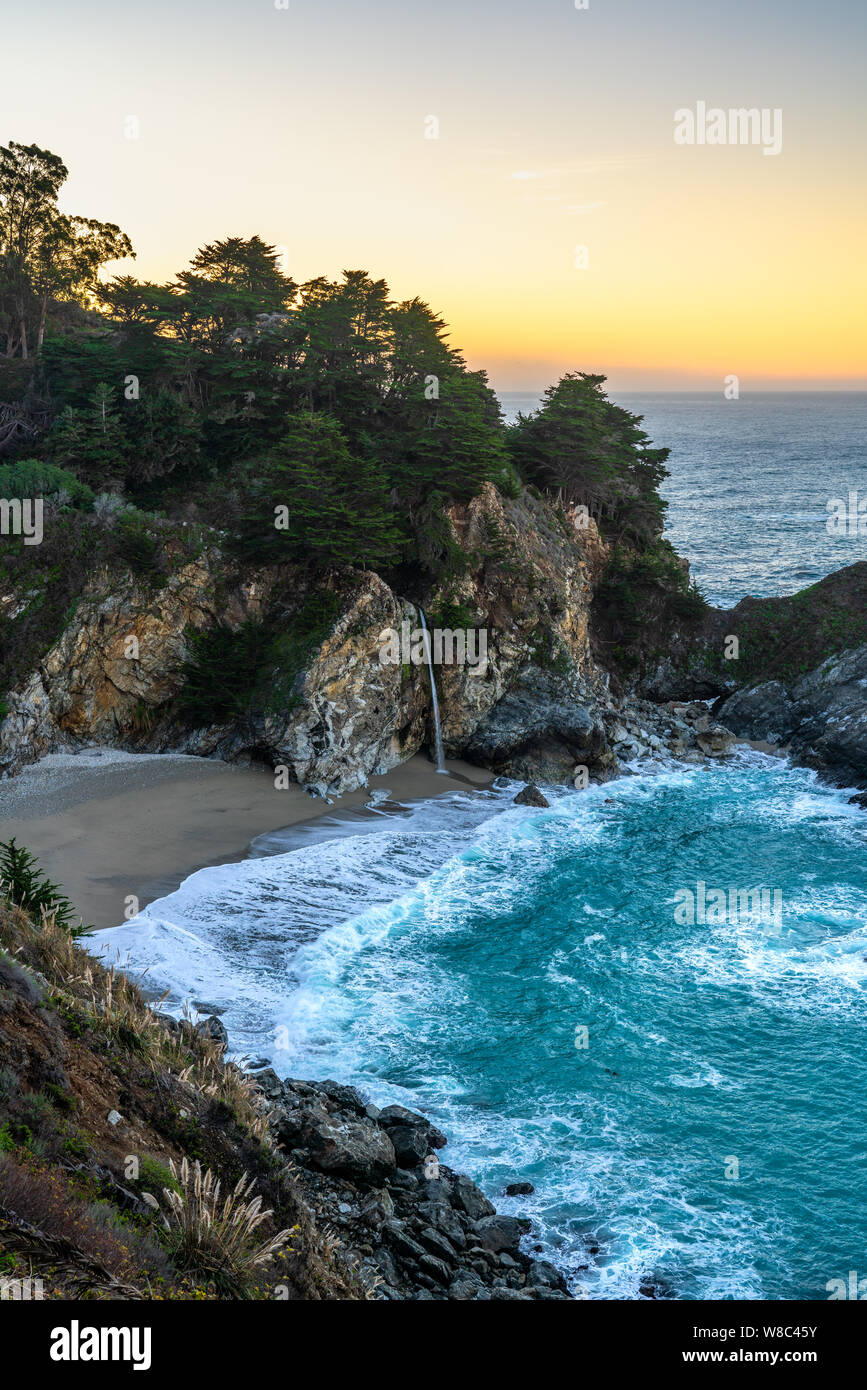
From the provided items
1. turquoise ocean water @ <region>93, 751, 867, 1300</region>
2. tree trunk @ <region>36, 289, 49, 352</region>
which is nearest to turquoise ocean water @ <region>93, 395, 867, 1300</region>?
turquoise ocean water @ <region>93, 751, 867, 1300</region>

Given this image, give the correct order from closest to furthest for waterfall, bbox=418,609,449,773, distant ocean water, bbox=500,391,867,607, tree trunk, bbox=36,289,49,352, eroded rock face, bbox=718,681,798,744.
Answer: waterfall, bbox=418,609,449,773 → eroded rock face, bbox=718,681,798,744 → tree trunk, bbox=36,289,49,352 → distant ocean water, bbox=500,391,867,607

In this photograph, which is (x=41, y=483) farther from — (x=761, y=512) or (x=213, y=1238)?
(x=761, y=512)

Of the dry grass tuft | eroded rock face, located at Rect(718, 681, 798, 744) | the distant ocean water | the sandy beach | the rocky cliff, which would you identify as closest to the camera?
the dry grass tuft

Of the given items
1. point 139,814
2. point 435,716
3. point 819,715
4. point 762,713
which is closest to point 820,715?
point 819,715

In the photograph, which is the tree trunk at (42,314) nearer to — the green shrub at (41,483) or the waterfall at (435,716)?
Answer: the green shrub at (41,483)

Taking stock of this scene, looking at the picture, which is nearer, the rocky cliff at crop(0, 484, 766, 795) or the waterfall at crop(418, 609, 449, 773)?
the rocky cliff at crop(0, 484, 766, 795)

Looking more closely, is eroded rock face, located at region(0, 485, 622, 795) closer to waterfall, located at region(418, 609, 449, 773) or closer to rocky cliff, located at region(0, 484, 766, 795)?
rocky cliff, located at region(0, 484, 766, 795)

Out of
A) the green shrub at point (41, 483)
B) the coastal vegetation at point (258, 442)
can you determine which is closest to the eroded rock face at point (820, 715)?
the coastal vegetation at point (258, 442)
